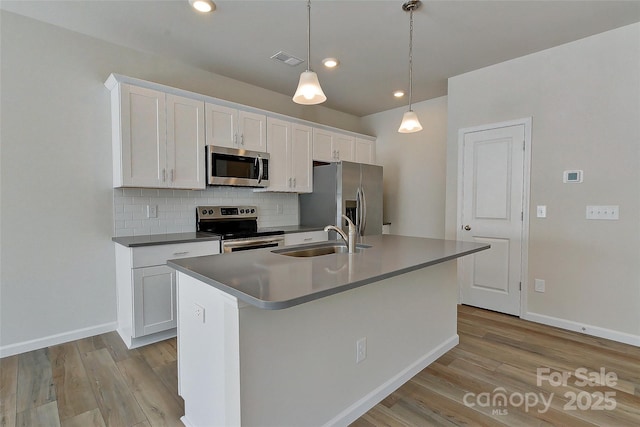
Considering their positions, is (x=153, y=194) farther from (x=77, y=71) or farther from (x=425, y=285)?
(x=425, y=285)

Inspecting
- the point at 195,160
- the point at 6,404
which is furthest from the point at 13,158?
the point at 6,404

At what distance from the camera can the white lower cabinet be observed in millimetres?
2541

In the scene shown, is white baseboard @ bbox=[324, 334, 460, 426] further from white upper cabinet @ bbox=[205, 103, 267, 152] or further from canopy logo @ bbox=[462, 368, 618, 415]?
white upper cabinet @ bbox=[205, 103, 267, 152]

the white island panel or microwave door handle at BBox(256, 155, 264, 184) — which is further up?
microwave door handle at BBox(256, 155, 264, 184)

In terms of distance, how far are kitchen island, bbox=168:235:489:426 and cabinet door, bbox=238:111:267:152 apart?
181 centimetres

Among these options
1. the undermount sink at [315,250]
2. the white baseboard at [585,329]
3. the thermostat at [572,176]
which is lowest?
the white baseboard at [585,329]

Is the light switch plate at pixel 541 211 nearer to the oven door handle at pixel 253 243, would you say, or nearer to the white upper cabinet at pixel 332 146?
the white upper cabinet at pixel 332 146

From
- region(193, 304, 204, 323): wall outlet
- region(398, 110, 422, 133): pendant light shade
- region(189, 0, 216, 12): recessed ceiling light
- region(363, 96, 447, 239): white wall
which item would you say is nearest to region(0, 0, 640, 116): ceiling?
region(189, 0, 216, 12): recessed ceiling light

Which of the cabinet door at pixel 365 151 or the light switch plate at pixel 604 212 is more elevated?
the cabinet door at pixel 365 151

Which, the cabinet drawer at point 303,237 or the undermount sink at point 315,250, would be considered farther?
the cabinet drawer at point 303,237

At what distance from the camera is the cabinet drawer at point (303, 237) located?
11.8ft

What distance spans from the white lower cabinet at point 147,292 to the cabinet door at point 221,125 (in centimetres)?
111

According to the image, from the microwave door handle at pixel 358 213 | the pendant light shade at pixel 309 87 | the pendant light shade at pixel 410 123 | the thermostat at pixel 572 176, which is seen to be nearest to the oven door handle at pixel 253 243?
the microwave door handle at pixel 358 213

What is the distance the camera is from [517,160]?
3.24 metres
